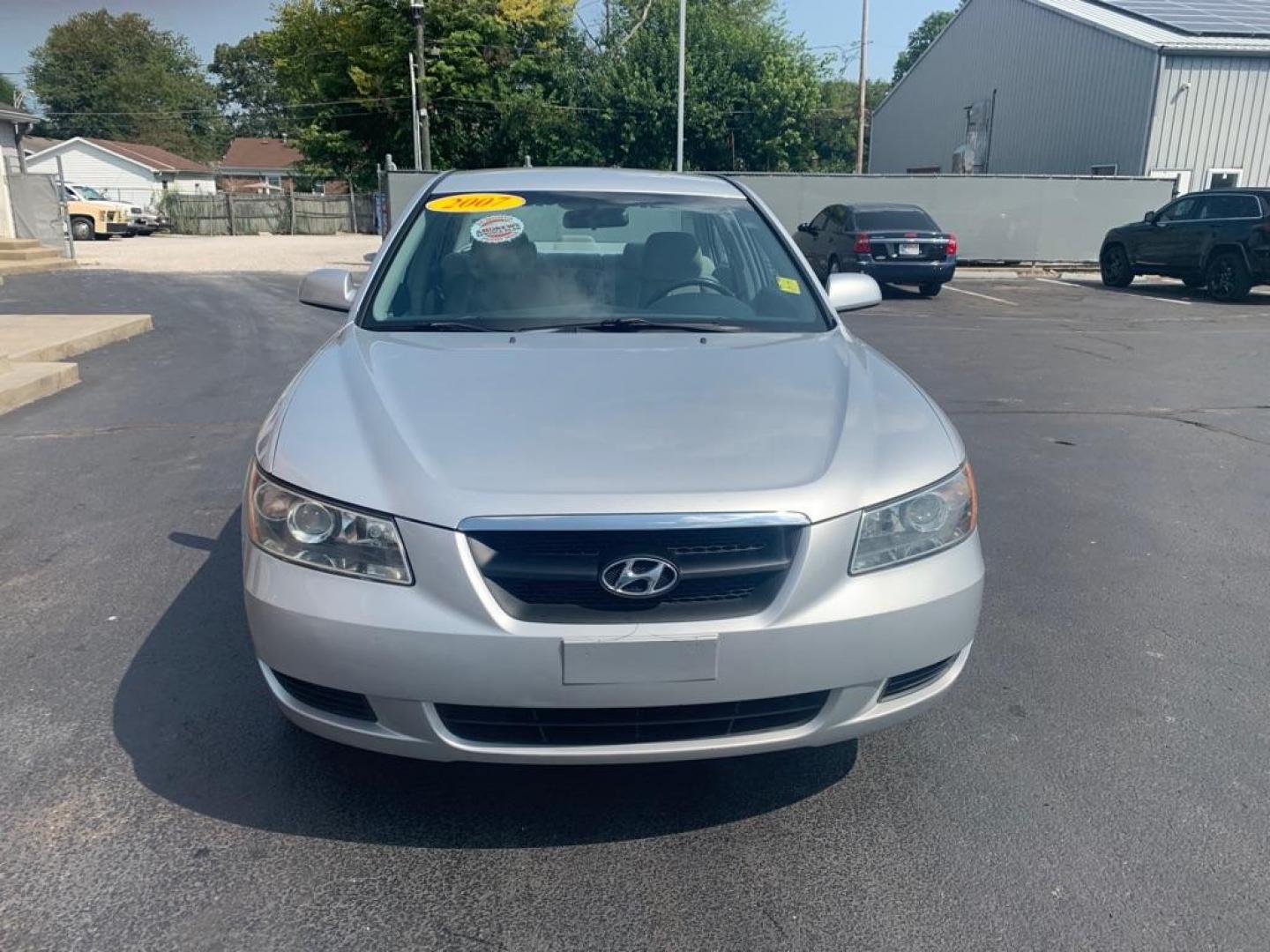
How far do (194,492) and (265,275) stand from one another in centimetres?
1608

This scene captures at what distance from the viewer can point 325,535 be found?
2404mm

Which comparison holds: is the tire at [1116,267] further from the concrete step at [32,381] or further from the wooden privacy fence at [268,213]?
the wooden privacy fence at [268,213]

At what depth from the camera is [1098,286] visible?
784 inches

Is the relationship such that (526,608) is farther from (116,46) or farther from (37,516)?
(116,46)

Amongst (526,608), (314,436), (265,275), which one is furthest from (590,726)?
(265,275)

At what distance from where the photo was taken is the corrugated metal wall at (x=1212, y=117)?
23.4m

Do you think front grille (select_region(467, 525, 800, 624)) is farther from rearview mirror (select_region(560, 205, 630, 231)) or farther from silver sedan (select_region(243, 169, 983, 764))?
rearview mirror (select_region(560, 205, 630, 231))

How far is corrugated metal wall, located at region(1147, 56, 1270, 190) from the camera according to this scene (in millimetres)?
23359

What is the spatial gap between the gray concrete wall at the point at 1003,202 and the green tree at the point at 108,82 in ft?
261

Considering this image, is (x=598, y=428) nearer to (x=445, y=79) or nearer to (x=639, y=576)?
(x=639, y=576)

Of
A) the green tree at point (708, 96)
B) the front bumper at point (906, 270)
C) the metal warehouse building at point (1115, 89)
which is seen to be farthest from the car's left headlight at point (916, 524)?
the green tree at point (708, 96)

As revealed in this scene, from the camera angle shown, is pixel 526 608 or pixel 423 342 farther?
pixel 423 342

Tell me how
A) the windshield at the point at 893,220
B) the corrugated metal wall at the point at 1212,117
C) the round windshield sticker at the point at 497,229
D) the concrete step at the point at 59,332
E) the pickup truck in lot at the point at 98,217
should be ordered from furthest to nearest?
1. the pickup truck in lot at the point at 98,217
2. the corrugated metal wall at the point at 1212,117
3. the windshield at the point at 893,220
4. the concrete step at the point at 59,332
5. the round windshield sticker at the point at 497,229

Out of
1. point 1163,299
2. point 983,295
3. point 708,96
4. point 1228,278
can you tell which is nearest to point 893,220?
point 983,295
